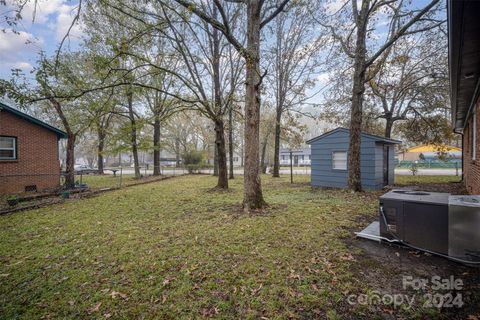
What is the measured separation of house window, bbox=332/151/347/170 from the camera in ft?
37.5

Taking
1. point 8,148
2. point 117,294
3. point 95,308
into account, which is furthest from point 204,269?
point 8,148

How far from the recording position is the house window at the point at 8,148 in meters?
10.1

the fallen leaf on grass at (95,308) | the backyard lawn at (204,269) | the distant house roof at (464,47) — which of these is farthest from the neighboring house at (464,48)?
the fallen leaf on grass at (95,308)

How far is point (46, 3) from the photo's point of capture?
5.07 meters

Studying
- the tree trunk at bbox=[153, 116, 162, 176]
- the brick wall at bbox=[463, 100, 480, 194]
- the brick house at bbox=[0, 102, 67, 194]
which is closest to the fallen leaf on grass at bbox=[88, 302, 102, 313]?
the brick wall at bbox=[463, 100, 480, 194]

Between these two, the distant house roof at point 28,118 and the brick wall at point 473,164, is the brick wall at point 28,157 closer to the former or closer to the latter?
the distant house roof at point 28,118

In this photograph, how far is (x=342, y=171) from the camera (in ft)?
37.6

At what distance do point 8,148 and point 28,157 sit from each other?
2.85 feet

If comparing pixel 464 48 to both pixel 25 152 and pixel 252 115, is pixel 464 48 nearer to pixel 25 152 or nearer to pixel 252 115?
pixel 252 115

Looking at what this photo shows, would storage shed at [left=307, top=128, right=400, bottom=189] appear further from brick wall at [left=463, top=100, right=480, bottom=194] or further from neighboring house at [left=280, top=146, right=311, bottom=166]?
neighboring house at [left=280, top=146, right=311, bottom=166]

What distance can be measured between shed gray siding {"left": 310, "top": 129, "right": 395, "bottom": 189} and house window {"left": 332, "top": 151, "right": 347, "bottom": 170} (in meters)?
0.15

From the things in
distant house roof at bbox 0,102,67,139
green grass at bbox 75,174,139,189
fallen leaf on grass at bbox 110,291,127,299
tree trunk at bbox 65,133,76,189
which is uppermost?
distant house roof at bbox 0,102,67,139

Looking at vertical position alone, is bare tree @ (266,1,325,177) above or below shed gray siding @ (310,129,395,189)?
above

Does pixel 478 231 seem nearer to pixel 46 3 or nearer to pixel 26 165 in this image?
pixel 46 3
